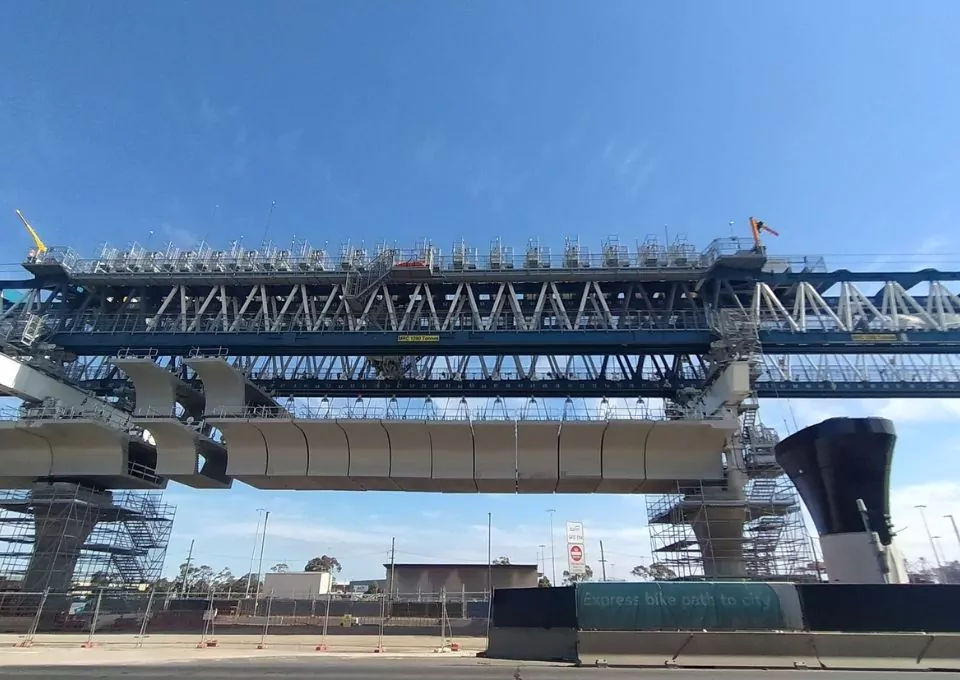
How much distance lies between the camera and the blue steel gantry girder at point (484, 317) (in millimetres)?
32969

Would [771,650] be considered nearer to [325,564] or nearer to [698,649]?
[698,649]

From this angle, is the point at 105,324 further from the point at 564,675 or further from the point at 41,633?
the point at 564,675

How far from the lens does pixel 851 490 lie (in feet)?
74.1

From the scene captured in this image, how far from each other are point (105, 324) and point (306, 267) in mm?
14697

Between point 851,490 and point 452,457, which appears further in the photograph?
point 452,457

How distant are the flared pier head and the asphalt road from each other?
10254 millimetres

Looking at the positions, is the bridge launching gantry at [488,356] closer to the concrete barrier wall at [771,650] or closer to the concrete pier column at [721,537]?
the concrete pier column at [721,537]

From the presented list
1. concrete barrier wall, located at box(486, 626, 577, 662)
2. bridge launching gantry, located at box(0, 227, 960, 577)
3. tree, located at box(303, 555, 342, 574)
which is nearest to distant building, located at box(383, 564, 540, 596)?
bridge launching gantry, located at box(0, 227, 960, 577)

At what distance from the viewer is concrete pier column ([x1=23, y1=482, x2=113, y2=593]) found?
32.7m

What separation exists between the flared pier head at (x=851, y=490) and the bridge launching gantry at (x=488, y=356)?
640 centimetres

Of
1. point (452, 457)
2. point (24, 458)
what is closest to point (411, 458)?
point (452, 457)

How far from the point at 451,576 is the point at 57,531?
2488 cm

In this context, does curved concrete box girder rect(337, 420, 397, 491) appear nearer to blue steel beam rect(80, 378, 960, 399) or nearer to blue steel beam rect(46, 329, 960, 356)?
blue steel beam rect(46, 329, 960, 356)

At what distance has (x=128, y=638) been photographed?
24156 millimetres
